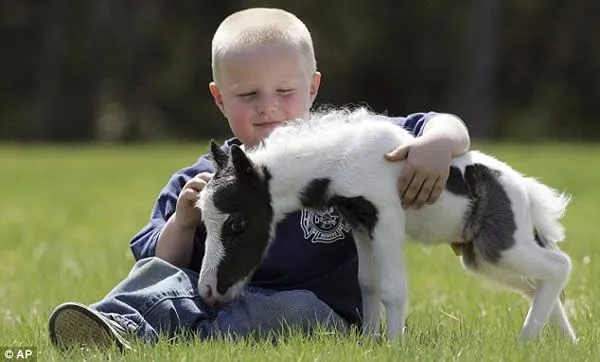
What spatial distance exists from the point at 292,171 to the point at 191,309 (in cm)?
75

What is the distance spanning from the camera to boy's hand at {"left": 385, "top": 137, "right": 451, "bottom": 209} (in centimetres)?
440

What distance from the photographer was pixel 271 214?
442cm

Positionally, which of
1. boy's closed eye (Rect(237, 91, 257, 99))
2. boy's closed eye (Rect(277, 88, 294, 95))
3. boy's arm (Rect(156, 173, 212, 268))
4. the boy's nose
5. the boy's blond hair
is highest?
the boy's blond hair

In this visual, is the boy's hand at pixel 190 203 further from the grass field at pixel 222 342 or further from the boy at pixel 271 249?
the grass field at pixel 222 342

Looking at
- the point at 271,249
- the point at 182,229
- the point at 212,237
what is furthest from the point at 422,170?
the point at 182,229

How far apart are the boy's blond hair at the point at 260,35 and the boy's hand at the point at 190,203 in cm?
54

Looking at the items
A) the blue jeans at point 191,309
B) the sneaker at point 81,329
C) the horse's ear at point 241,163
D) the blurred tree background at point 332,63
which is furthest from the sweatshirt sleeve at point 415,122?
the blurred tree background at point 332,63

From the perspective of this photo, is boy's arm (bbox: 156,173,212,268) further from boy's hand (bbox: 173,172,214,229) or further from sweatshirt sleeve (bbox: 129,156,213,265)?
sweatshirt sleeve (bbox: 129,156,213,265)

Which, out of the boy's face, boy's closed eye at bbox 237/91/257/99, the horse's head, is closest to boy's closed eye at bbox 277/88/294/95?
the boy's face

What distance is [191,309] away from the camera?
4.73 m

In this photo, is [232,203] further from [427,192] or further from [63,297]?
[63,297]

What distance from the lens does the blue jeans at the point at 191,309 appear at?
15.4 feet

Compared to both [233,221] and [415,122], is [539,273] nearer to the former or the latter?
[415,122]

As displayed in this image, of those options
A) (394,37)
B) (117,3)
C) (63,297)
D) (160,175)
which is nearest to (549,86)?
(394,37)
